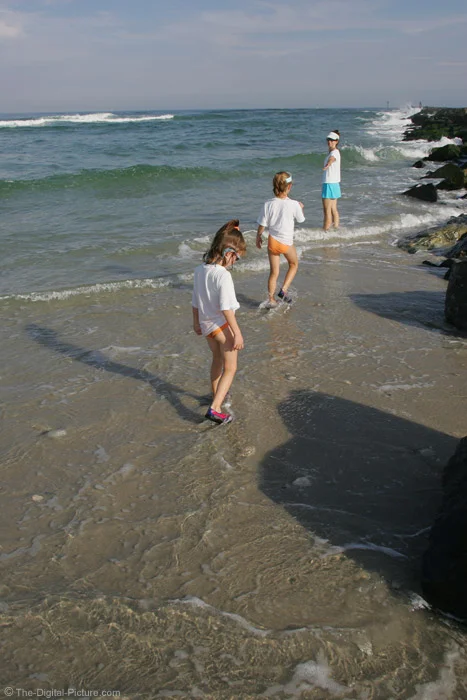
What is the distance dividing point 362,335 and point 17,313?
164 inches

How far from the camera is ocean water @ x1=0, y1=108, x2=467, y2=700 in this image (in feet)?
8.42

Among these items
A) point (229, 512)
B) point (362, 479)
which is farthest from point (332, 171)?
point (229, 512)

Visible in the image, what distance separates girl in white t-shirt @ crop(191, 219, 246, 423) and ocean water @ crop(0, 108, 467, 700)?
0.35 meters

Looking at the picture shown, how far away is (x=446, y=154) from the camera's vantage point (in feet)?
84.6

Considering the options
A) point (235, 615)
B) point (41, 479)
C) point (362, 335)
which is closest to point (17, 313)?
point (41, 479)

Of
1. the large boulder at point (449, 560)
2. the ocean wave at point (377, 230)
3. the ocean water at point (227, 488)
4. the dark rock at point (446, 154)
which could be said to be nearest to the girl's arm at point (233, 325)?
the ocean water at point (227, 488)

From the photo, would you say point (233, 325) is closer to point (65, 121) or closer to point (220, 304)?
point (220, 304)

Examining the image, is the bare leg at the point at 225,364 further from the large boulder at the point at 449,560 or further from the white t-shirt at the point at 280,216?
the white t-shirt at the point at 280,216

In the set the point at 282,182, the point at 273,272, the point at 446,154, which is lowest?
the point at 273,272

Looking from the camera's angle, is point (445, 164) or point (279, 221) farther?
point (445, 164)

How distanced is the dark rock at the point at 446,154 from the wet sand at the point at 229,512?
2229 centimetres

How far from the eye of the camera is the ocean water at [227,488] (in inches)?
101

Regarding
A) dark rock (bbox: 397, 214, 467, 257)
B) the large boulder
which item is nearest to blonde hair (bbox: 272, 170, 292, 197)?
dark rock (bbox: 397, 214, 467, 257)

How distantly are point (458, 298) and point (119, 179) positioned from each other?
546 inches
